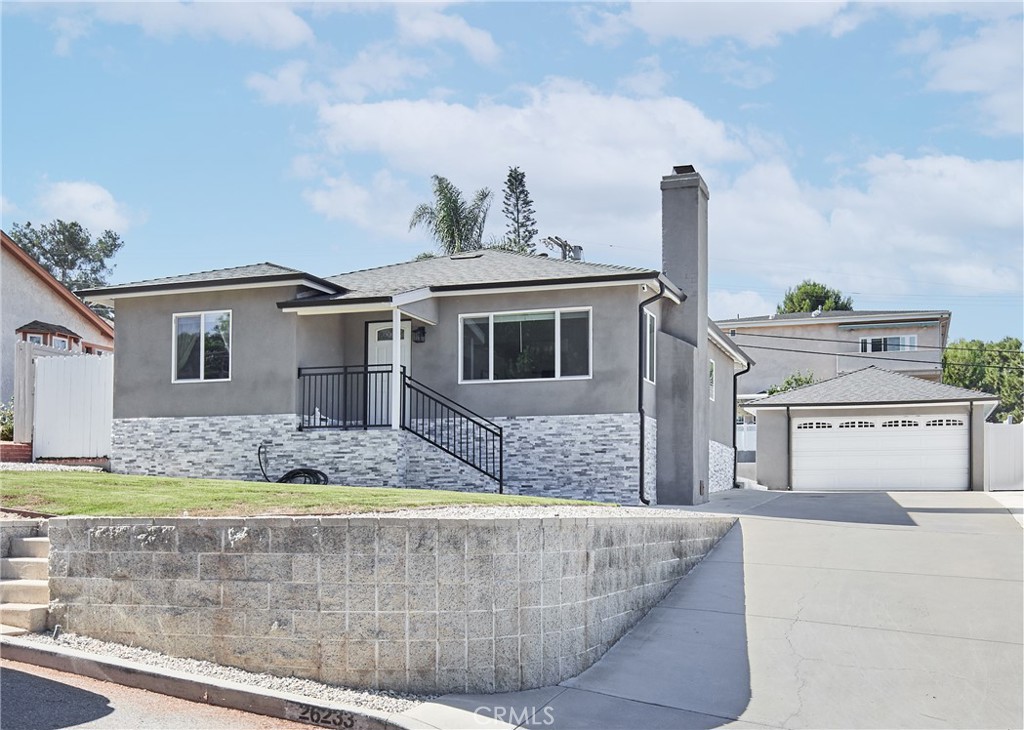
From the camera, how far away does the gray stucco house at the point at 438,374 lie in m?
16.8

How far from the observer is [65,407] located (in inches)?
750

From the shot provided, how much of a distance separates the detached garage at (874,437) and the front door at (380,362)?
477 inches

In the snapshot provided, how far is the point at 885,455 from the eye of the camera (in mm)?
25547

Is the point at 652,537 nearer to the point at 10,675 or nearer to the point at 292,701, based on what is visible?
the point at 292,701

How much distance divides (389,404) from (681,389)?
553cm

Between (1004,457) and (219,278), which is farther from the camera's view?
(1004,457)

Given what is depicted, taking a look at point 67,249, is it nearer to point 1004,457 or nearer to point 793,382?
point 793,382

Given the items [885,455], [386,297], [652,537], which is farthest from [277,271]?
[885,455]

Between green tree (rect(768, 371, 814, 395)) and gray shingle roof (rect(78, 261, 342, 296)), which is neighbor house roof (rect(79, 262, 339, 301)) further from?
green tree (rect(768, 371, 814, 395))

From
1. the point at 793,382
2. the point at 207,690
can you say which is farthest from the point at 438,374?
the point at 793,382

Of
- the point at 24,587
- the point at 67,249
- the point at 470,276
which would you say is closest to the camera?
the point at 24,587

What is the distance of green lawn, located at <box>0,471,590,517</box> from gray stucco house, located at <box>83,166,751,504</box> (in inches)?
195

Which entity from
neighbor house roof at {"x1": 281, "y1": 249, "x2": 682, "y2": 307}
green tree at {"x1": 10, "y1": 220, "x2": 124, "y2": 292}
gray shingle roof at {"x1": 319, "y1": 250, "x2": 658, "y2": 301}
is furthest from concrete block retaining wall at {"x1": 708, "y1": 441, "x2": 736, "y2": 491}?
green tree at {"x1": 10, "y1": 220, "x2": 124, "y2": 292}

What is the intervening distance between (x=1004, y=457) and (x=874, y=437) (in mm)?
3633
